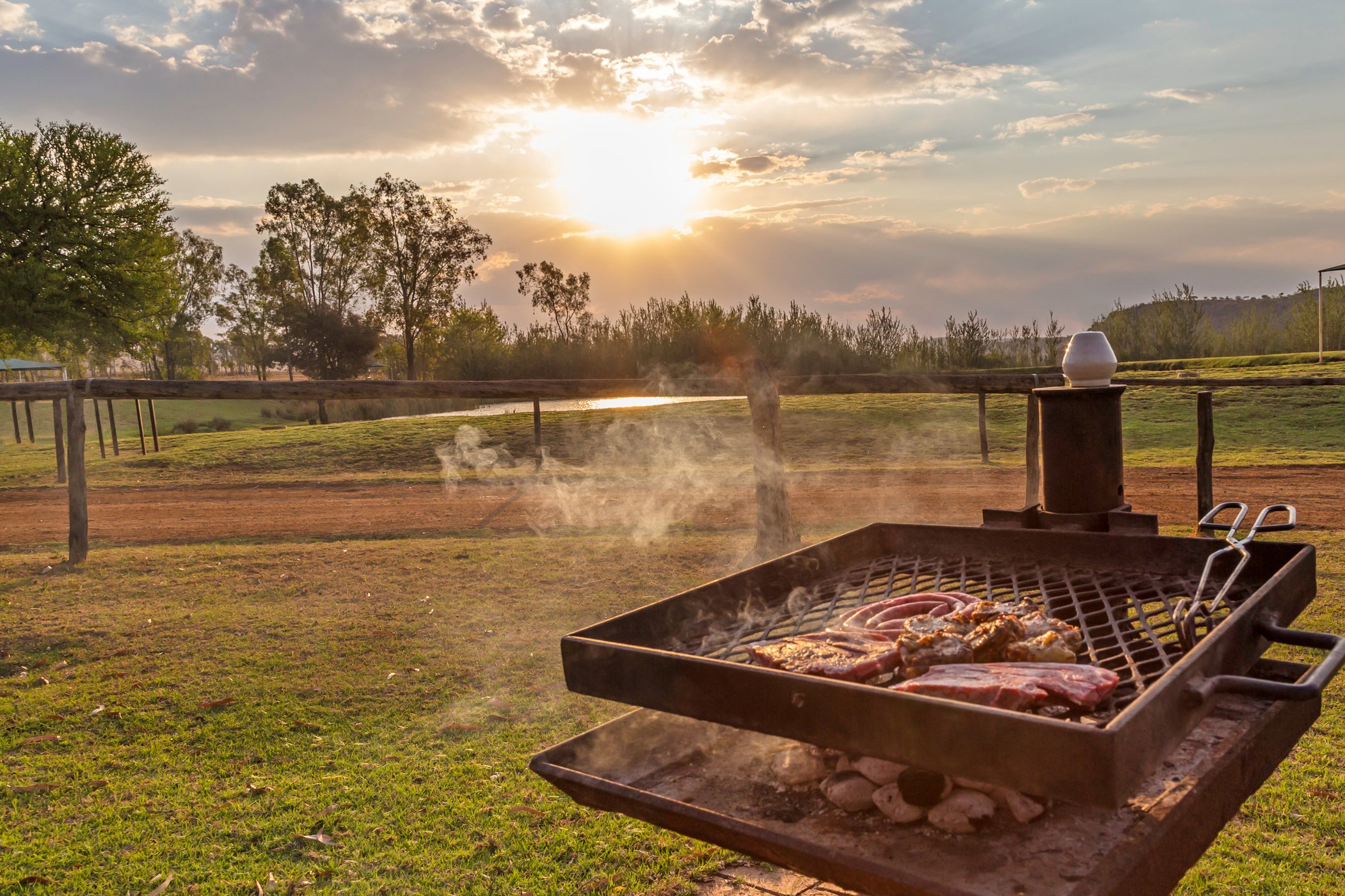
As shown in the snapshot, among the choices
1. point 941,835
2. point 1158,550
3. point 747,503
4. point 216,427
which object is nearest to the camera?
point 941,835

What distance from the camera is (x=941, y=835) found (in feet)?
4.92

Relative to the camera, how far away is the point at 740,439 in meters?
16.1

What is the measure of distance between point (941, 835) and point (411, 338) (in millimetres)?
41042

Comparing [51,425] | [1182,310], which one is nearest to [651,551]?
[1182,310]

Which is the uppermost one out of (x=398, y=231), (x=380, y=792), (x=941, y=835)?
(x=398, y=231)

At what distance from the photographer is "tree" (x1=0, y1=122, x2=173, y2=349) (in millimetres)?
25438

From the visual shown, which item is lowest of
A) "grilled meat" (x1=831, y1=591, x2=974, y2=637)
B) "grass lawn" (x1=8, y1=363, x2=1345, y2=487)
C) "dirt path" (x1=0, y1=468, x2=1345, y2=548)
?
"dirt path" (x1=0, y1=468, x2=1345, y2=548)

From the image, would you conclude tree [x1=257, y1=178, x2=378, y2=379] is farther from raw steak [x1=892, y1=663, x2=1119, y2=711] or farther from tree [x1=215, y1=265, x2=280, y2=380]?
raw steak [x1=892, y1=663, x2=1119, y2=711]

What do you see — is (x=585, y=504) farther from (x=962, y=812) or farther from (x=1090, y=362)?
(x=962, y=812)

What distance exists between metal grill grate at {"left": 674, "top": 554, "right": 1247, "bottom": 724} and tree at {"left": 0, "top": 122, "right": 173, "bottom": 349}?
98.2 ft

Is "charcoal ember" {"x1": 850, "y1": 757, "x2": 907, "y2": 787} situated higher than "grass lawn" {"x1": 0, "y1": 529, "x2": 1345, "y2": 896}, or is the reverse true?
"charcoal ember" {"x1": 850, "y1": 757, "x2": 907, "y2": 787}

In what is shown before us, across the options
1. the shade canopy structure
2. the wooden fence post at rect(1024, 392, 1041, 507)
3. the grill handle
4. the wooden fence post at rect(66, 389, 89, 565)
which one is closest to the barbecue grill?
the grill handle

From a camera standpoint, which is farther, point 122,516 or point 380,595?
point 122,516

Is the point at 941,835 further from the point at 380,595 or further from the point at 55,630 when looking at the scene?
the point at 55,630
